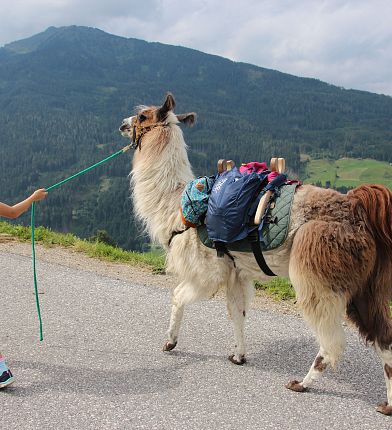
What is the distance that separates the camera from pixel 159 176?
17.4 feet

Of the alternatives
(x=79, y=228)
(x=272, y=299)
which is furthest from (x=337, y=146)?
(x=272, y=299)

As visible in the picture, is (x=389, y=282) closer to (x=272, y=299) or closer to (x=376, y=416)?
(x=376, y=416)

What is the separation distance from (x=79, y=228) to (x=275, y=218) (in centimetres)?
9673

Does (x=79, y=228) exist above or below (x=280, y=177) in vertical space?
below

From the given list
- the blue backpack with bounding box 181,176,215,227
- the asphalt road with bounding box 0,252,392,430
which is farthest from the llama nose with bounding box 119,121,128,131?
the asphalt road with bounding box 0,252,392,430

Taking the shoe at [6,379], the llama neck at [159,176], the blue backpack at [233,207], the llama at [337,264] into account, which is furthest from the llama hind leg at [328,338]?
the shoe at [6,379]

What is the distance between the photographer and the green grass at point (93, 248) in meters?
8.71

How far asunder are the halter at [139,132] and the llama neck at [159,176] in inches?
2.7

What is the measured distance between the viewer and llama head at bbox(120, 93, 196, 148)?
5370 millimetres

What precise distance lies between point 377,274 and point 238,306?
1512 millimetres

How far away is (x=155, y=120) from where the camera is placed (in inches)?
214

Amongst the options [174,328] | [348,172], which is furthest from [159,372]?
[348,172]

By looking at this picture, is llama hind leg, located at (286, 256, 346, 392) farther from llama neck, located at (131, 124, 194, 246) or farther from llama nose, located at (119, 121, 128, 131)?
llama nose, located at (119, 121, 128, 131)

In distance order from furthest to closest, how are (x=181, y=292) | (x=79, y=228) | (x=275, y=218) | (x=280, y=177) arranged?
(x=79, y=228) → (x=181, y=292) → (x=280, y=177) → (x=275, y=218)
